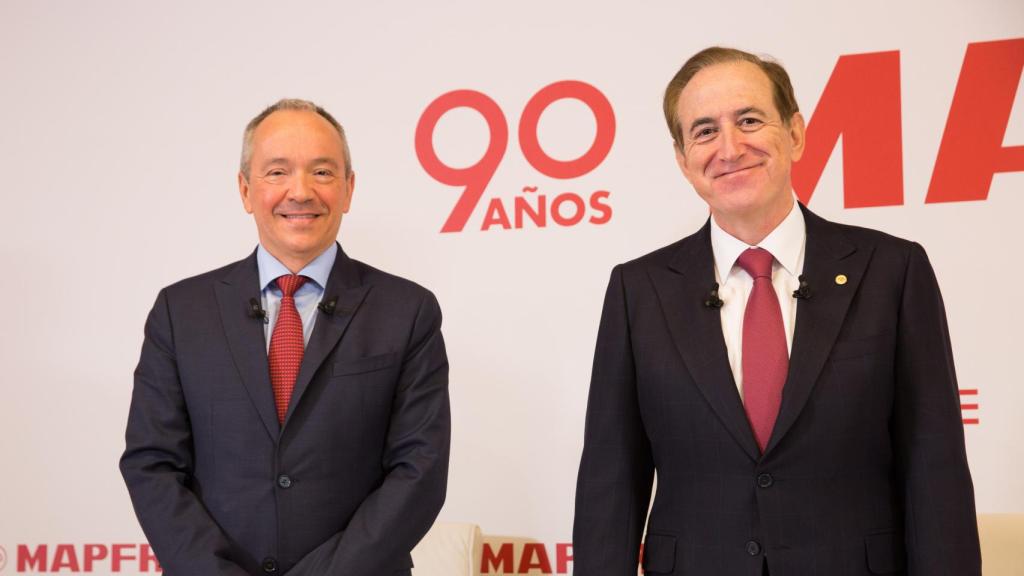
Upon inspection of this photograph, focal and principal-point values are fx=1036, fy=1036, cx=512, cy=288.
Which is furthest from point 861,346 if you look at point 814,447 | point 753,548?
point 753,548

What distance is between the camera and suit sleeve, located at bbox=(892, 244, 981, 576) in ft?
6.55

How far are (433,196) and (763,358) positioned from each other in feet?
6.98

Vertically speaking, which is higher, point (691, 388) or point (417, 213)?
point (417, 213)

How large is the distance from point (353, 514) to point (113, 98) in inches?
105

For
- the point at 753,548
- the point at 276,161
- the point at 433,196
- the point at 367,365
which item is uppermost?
the point at 433,196

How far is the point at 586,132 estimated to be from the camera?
153 inches

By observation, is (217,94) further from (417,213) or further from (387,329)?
(387,329)

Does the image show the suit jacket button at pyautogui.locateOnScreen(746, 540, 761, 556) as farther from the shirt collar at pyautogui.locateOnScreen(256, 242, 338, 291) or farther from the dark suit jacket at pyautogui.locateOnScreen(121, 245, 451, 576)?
the shirt collar at pyautogui.locateOnScreen(256, 242, 338, 291)

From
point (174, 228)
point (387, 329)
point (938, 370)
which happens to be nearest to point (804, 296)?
point (938, 370)

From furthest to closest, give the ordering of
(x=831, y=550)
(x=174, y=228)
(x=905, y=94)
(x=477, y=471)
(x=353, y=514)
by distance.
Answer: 1. (x=174, y=228)
2. (x=477, y=471)
3. (x=905, y=94)
4. (x=353, y=514)
5. (x=831, y=550)

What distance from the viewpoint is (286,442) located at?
237 cm

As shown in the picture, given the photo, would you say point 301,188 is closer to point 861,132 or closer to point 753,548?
point 753,548

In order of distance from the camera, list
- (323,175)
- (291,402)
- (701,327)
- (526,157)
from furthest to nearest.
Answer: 1. (526,157)
2. (323,175)
3. (291,402)
4. (701,327)

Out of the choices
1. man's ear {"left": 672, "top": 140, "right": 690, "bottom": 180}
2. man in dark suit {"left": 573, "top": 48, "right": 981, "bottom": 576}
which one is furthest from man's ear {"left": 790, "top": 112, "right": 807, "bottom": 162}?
man's ear {"left": 672, "top": 140, "right": 690, "bottom": 180}
